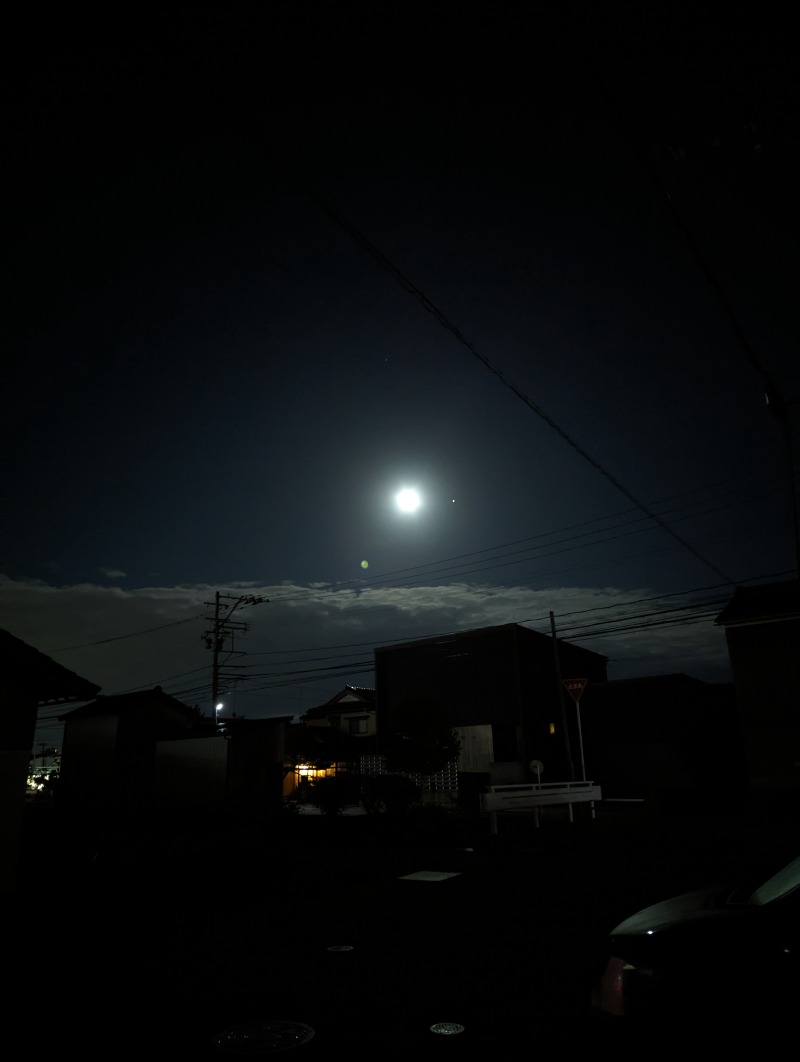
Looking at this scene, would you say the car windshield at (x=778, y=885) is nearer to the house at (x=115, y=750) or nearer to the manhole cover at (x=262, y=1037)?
the manhole cover at (x=262, y=1037)

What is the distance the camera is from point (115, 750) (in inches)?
1284

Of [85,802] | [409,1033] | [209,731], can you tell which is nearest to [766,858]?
[409,1033]

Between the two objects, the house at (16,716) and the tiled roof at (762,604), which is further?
the tiled roof at (762,604)

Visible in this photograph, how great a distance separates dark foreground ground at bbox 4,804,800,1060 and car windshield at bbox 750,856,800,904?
1.02 meters

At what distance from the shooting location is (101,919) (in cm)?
847

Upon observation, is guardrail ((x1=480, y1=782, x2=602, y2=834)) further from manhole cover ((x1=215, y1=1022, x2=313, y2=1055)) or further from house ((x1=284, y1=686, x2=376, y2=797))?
house ((x1=284, y1=686, x2=376, y2=797))

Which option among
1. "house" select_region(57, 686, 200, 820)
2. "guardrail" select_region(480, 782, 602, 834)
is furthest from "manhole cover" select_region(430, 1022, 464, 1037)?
"house" select_region(57, 686, 200, 820)

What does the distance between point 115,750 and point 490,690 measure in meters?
20.8

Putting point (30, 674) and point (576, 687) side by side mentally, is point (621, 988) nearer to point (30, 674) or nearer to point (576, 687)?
point (30, 674)

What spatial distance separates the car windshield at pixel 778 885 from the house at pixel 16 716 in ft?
33.5

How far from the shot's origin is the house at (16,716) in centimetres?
983

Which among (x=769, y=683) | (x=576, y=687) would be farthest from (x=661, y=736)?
(x=576, y=687)

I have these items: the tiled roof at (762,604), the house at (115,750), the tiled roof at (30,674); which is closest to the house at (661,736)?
the tiled roof at (762,604)

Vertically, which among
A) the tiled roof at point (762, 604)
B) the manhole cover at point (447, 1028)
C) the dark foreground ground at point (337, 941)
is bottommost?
the dark foreground ground at point (337, 941)
